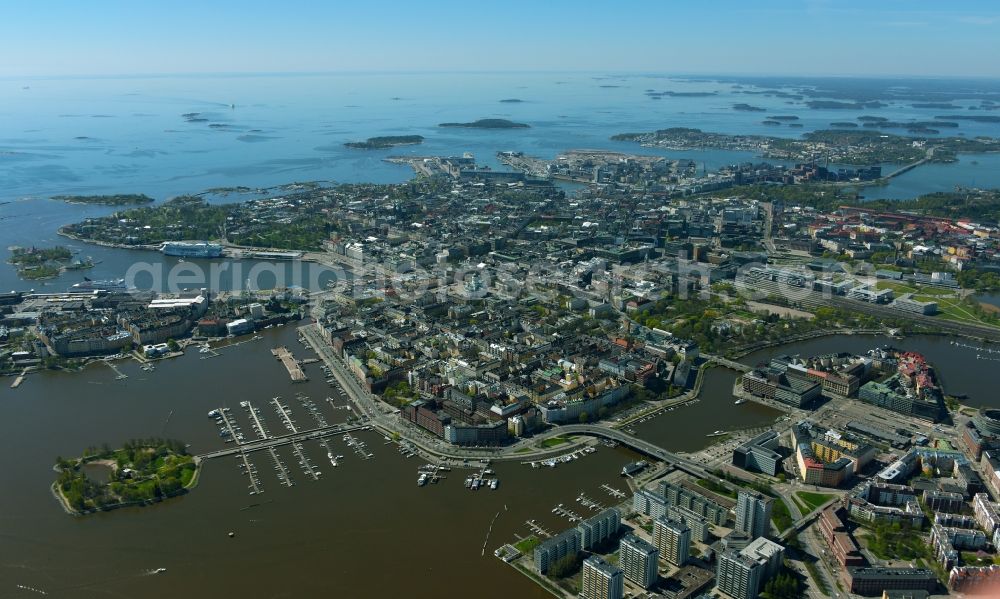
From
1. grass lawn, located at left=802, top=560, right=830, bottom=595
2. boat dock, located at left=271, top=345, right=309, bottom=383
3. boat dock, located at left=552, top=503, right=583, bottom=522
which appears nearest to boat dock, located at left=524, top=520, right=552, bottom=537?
boat dock, located at left=552, top=503, right=583, bottom=522

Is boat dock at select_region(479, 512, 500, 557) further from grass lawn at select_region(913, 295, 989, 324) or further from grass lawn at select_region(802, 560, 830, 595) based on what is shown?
grass lawn at select_region(913, 295, 989, 324)

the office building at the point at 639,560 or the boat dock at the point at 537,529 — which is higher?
the office building at the point at 639,560

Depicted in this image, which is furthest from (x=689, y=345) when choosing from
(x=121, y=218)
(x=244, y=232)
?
(x=121, y=218)

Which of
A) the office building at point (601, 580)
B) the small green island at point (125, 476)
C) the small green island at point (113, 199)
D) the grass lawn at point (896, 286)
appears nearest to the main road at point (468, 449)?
the small green island at point (125, 476)

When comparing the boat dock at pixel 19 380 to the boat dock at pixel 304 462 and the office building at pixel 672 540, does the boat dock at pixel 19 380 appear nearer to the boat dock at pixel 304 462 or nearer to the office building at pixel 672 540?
the boat dock at pixel 304 462

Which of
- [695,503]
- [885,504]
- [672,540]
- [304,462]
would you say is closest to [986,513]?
[885,504]

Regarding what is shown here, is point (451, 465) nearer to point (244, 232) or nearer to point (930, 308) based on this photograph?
point (930, 308)
